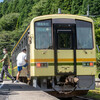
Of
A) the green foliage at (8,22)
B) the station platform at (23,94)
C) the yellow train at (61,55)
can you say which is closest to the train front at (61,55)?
the yellow train at (61,55)

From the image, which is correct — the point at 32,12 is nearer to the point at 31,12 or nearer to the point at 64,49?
the point at 31,12

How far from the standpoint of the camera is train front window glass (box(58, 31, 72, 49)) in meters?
11.7

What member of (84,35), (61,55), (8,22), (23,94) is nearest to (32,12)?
(8,22)

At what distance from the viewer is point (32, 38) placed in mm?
11859

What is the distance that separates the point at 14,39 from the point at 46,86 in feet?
284

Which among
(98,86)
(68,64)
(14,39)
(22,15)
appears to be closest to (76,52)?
(68,64)

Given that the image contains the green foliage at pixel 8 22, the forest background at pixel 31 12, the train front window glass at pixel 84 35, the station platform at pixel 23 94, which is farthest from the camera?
the green foliage at pixel 8 22

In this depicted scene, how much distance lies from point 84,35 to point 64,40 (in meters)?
0.83

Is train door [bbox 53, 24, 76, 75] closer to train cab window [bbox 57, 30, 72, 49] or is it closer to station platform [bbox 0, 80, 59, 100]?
train cab window [bbox 57, 30, 72, 49]

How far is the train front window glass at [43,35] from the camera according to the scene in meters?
11.7

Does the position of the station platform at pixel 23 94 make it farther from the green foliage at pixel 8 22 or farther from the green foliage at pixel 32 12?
the green foliage at pixel 8 22

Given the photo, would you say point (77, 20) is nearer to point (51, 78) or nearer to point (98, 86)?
point (51, 78)

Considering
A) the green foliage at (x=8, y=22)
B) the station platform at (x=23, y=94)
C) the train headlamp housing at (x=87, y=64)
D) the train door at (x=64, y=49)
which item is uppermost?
the green foliage at (x=8, y=22)

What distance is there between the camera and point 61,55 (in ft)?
38.2
